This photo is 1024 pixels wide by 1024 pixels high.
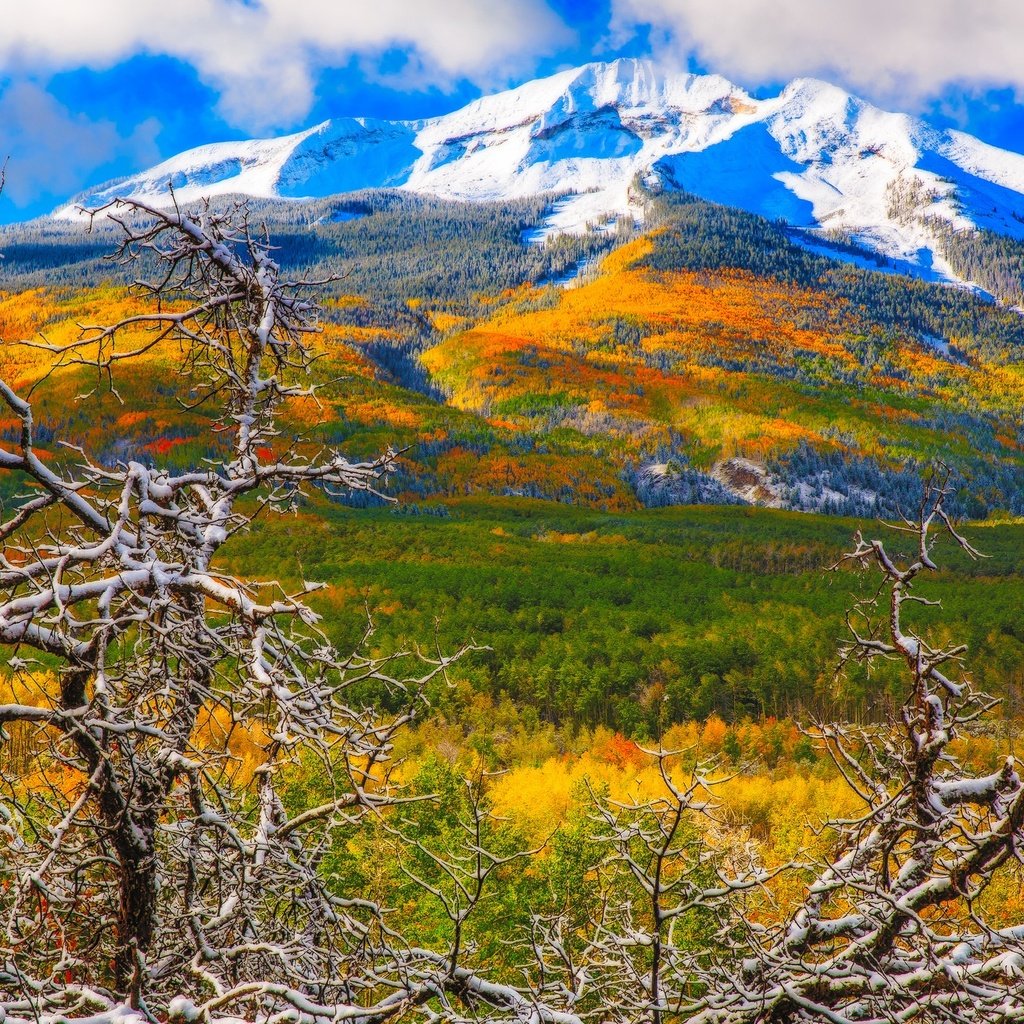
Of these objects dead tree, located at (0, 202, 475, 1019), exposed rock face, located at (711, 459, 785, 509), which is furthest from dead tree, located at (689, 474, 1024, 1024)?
exposed rock face, located at (711, 459, 785, 509)

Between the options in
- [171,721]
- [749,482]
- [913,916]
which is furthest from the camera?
[749,482]

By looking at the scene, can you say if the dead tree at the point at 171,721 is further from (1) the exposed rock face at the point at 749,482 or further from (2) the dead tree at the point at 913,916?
(1) the exposed rock face at the point at 749,482

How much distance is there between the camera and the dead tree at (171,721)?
288 centimetres

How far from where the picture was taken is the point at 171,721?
10.7 feet

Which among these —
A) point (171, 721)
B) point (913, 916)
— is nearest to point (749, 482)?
point (913, 916)

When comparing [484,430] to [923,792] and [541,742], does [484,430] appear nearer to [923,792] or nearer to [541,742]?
[541,742]

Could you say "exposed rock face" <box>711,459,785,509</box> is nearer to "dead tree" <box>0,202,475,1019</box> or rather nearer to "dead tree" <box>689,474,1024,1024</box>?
"dead tree" <box>689,474,1024,1024</box>

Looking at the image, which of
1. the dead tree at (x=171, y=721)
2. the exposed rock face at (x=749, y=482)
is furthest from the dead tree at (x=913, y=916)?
the exposed rock face at (x=749, y=482)

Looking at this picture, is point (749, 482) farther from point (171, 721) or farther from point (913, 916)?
point (171, 721)

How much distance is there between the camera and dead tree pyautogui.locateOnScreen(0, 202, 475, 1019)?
288 cm

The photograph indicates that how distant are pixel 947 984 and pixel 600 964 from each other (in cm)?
134

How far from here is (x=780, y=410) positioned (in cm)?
16662

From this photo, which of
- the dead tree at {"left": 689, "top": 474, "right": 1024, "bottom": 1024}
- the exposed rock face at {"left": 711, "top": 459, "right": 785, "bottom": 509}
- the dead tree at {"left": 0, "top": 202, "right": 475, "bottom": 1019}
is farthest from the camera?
the exposed rock face at {"left": 711, "top": 459, "right": 785, "bottom": 509}

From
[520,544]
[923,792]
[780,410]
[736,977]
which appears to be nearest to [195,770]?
[736,977]
